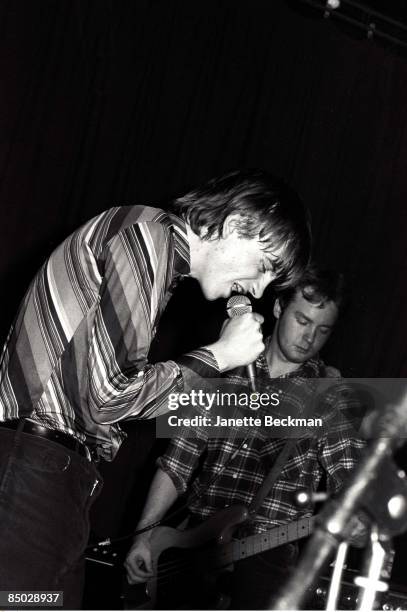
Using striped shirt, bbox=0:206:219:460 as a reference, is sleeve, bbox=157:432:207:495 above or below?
below

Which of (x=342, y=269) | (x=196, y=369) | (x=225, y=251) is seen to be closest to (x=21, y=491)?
(x=196, y=369)

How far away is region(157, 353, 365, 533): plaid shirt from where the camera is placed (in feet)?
8.77

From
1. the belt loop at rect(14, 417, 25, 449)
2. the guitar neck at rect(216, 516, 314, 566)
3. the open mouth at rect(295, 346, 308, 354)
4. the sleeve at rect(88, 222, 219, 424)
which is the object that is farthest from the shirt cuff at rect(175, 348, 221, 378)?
the open mouth at rect(295, 346, 308, 354)

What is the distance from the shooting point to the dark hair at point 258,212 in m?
1.74

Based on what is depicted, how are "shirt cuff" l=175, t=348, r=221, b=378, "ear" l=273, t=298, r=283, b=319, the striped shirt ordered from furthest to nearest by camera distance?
"ear" l=273, t=298, r=283, b=319 < "shirt cuff" l=175, t=348, r=221, b=378 < the striped shirt

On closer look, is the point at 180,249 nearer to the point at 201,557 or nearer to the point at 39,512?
the point at 39,512

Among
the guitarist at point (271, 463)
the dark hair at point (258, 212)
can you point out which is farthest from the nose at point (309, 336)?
the dark hair at point (258, 212)

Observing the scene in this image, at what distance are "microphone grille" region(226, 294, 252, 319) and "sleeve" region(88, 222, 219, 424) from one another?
0.42 metres

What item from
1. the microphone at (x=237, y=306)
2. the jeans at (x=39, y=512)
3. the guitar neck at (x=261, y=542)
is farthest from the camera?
the guitar neck at (x=261, y=542)

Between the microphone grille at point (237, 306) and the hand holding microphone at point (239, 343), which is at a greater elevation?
the microphone grille at point (237, 306)

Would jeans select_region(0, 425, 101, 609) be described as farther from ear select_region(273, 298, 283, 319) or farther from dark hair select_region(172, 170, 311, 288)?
ear select_region(273, 298, 283, 319)

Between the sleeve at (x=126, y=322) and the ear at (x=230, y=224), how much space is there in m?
0.26

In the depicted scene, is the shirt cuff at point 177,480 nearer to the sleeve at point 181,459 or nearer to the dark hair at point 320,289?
the sleeve at point 181,459

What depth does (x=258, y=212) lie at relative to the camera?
5.76 ft
